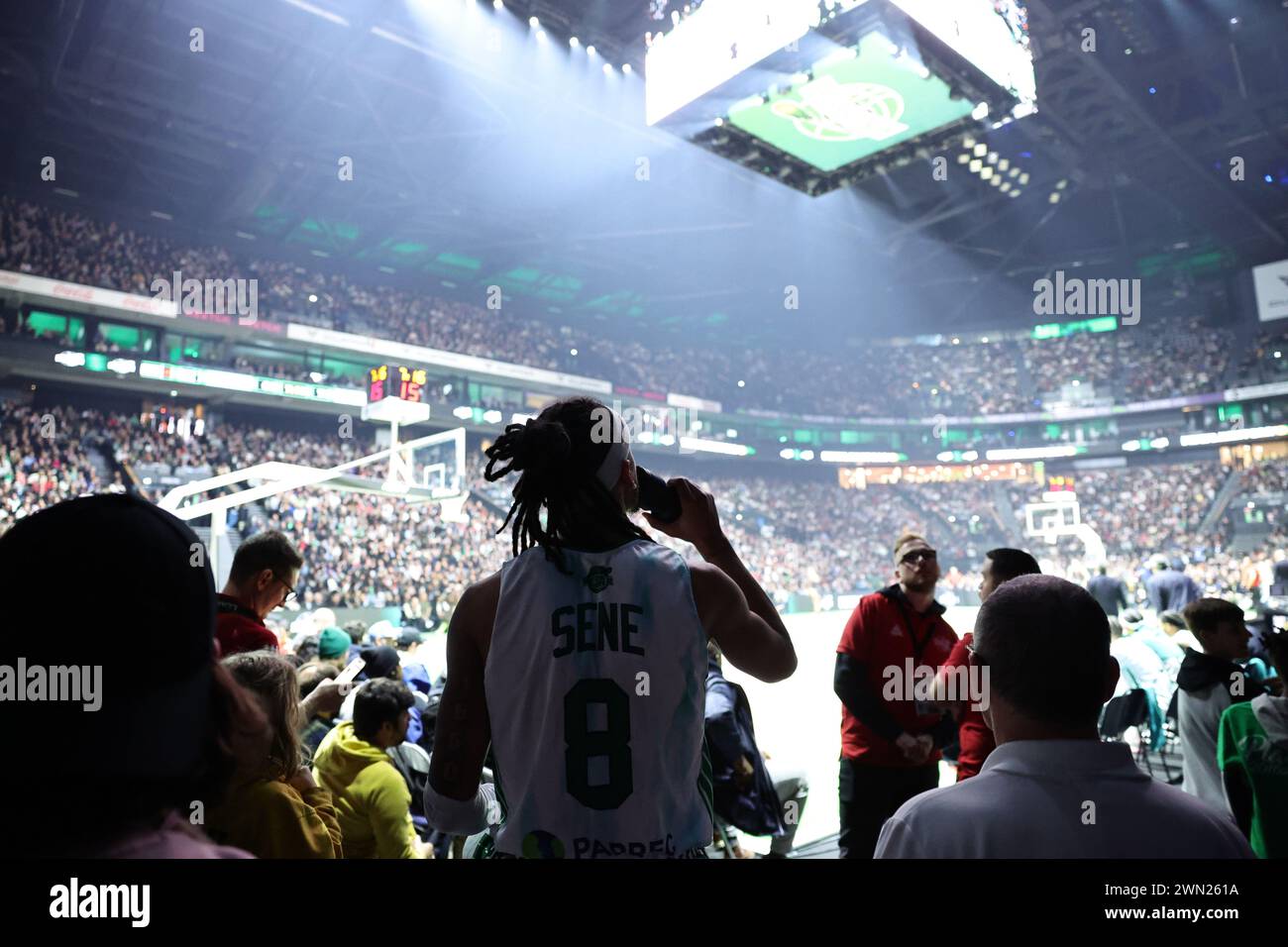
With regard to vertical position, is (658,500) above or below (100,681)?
above

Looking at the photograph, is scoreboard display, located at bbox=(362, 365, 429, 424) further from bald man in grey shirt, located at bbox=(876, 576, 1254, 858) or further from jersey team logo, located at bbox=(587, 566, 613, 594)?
bald man in grey shirt, located at bbox=(876, 576, 1254, 858)

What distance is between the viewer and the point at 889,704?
12.0 feet

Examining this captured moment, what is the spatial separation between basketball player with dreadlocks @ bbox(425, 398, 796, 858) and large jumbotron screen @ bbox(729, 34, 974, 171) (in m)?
11.6

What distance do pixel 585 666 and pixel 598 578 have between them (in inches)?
7.1

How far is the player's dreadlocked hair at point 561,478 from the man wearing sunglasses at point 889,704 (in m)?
2.33

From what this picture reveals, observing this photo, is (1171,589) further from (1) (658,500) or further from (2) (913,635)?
(1) (658,500)

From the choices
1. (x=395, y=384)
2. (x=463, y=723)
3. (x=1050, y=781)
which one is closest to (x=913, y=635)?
(x=1050, y=781)

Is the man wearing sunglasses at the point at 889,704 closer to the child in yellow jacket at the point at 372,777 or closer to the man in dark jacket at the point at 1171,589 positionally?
the child in yellow jacket at the point at 372,777

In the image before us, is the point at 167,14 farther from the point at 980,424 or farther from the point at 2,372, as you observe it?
the point at 980,424

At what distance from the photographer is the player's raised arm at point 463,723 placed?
1.70m

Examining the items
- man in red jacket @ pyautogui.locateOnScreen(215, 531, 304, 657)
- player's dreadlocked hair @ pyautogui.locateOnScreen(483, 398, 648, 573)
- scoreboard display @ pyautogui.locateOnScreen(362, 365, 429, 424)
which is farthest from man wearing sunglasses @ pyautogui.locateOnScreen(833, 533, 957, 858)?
scoreboard display @ pyautogui.locateOnScreen(362, 365, 429, 424)

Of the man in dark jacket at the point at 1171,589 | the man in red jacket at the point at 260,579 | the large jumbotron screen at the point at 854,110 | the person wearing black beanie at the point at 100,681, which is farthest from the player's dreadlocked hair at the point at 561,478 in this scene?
the large jumbotron screen at the point at 854,110

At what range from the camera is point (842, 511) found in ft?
133

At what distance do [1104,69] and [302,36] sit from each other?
672 inches
